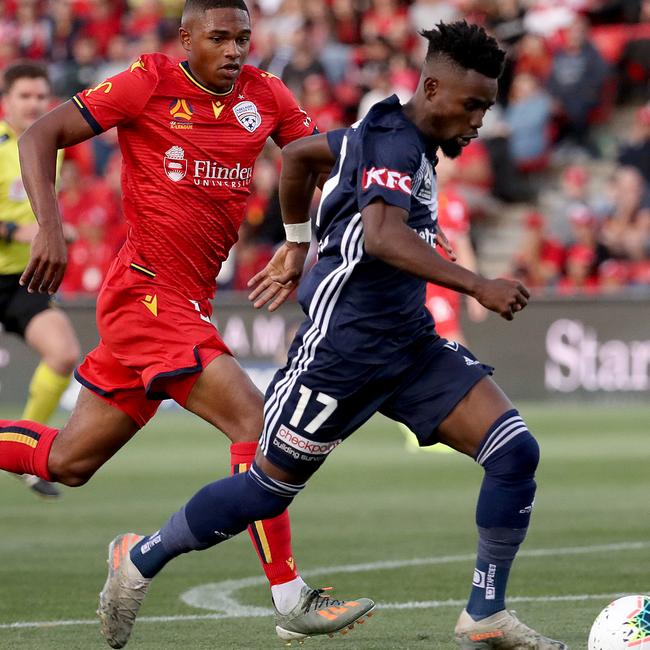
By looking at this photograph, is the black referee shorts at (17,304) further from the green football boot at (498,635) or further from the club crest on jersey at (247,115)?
the green football boot at (498,635)

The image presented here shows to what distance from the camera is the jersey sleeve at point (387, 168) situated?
491 cm

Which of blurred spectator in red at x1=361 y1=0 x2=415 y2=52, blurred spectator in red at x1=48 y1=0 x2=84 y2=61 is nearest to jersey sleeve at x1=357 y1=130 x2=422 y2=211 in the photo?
blurred spectator in red at x1=361 y1=0 x2=415 y2=52

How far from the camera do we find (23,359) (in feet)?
56.7

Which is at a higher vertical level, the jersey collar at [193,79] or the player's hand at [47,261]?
the jersey collar at [193,79]

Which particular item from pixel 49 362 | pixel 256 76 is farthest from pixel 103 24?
pixel 256 76

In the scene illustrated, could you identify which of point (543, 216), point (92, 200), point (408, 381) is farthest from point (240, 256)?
point (408, 381)

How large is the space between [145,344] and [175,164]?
0.76 meters

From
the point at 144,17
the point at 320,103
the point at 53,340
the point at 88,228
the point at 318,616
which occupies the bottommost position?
the point at 88,228

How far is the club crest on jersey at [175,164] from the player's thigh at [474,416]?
65.4 inches

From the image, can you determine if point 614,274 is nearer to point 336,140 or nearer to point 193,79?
point 193,79

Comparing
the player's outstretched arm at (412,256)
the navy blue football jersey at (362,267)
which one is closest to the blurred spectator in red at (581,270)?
the navy blue football jersey at (362,267)

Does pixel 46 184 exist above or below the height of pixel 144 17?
below

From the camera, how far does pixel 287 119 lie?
647 centimetres

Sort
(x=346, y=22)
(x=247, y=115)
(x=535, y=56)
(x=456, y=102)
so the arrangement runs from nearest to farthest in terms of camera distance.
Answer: (x=456, y=102) → (x=247, y=115) → (x=535, y=56) → (x=346, y=22)
